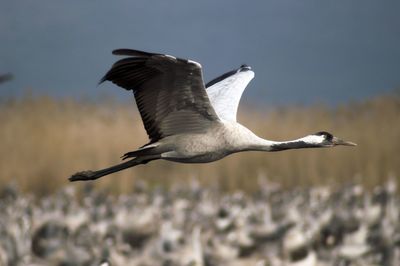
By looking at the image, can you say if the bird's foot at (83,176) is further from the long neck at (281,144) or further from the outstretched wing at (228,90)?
the long neck at (281,144)

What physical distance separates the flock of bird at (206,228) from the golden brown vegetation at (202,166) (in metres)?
0.41

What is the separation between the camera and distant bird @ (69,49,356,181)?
17.4 ft

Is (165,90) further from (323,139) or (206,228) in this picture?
(206,228)

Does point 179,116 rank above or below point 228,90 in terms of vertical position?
below

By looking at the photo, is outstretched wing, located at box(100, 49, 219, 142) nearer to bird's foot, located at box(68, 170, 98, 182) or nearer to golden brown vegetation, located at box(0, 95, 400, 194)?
bird's foot, located at box(68, 170, 98, 182)

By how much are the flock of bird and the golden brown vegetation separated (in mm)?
414

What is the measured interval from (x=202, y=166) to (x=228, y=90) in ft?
22.8

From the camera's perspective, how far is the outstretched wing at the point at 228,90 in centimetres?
644

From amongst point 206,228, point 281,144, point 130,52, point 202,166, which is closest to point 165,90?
point 130,52

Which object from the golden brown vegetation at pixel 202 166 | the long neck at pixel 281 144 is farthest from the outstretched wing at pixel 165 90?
the golden brown vegetation at pixel 202 166

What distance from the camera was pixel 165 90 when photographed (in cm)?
554

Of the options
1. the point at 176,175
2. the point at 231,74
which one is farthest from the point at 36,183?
the point at 231,74

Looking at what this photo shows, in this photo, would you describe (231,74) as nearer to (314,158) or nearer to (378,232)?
(378,232)

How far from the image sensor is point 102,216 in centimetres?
1092
